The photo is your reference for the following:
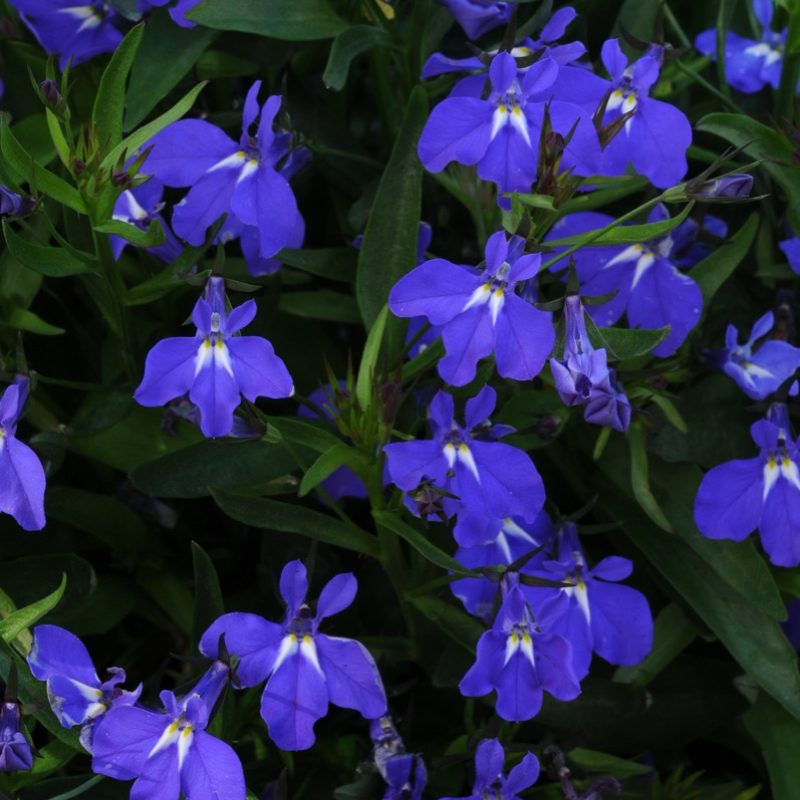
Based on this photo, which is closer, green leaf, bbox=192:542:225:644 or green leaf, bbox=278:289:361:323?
green leaf, bbox=192:542:225:644

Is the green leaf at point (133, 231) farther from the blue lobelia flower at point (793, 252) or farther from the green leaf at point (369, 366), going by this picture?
the blue lobelia flower at point (793, 252)

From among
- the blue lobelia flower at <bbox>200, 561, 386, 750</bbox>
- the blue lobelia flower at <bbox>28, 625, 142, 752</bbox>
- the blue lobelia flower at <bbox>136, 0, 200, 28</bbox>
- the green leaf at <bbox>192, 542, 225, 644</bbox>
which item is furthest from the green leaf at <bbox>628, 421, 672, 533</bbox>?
the blue lobelia flower at <bbox>136, 0, 200, 28</bbox>

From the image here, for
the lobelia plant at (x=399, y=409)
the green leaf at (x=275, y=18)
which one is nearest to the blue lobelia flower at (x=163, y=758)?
the lobelia plant at (x=399, y=409)

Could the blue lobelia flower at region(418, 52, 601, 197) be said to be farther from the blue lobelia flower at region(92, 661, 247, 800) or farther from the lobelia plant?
the blue lobelia flower at region(92, 661, 247, 800)

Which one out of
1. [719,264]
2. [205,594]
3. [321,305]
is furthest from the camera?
[321,305]

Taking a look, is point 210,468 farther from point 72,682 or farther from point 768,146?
point 768,146

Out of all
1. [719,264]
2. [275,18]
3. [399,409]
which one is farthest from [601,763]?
[275,18]
